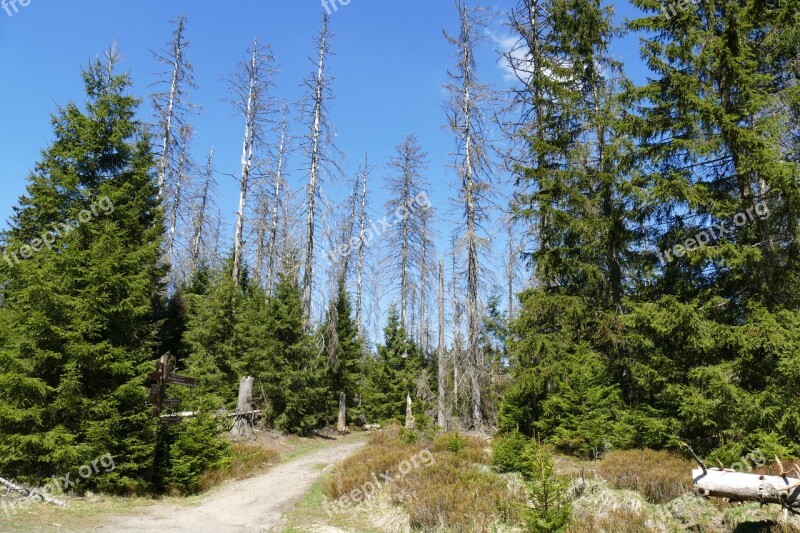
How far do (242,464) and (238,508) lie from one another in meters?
3.75

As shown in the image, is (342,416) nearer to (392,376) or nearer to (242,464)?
(392,376)

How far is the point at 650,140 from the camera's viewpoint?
1245cm

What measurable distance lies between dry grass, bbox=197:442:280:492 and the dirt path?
Result: 0.32 meters

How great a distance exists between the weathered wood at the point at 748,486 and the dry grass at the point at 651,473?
160 centimetres

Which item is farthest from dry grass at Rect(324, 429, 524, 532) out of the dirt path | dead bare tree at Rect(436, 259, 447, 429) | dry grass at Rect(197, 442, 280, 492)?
dead bare tree at Rect(436, 259, 447, 429)

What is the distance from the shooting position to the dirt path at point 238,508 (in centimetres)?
856

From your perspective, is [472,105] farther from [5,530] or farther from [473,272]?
[5,530]

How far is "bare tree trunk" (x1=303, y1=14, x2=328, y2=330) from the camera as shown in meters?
22.6

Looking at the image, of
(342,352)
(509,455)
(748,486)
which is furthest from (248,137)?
(748,486)

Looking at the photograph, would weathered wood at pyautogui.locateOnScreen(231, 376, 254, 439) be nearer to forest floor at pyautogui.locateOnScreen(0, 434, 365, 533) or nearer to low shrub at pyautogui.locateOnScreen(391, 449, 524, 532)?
forest floor at pyautogui.locateOnScreen(0, 434, 365, 533)

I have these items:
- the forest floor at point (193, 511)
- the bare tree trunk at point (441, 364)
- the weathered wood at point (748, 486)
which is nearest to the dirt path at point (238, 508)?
the forest floor at point (193, 511)

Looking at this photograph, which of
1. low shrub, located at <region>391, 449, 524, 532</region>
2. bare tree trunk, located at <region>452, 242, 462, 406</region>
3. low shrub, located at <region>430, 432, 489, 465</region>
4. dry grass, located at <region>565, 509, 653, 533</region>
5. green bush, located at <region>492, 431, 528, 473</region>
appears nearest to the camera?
dry grass, located at <region>565, 509, 653, 533</region>

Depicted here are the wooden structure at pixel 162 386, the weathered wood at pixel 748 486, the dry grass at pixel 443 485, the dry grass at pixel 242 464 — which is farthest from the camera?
the dry grass at pixel 242 464

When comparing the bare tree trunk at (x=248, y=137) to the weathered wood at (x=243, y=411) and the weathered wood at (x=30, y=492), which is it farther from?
the weathered wood at (x=30, y=492)
